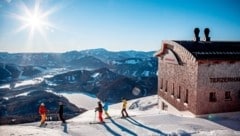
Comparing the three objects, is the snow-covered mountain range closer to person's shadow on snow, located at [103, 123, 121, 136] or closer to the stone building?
the stone building

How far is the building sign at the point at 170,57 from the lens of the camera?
2461 cm

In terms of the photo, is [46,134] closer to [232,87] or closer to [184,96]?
[184,96]

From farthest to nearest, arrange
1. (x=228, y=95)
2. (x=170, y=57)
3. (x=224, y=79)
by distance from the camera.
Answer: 1. (x=170, y=57)
2. (x=228, y=95)
3. (x=224, y=79)

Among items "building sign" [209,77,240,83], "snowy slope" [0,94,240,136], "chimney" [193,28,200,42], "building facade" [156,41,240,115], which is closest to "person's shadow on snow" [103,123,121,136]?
"snowy slope" [0,94,240,136]

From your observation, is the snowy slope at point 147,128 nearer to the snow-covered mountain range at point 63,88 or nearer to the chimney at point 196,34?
the chimney at point 196,34

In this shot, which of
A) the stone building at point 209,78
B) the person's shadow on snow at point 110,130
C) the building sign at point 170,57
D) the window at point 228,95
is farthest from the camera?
the building sign at point 170,57

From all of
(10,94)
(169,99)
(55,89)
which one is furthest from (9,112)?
(169,99)

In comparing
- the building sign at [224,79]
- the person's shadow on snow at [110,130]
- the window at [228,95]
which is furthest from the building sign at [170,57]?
the person's shadow on snow at [110,130]

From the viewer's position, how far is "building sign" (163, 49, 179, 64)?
24.6 metres

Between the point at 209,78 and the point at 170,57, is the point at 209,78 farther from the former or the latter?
the point at 170,57

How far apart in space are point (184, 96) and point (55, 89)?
376 feet

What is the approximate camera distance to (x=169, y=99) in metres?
27.0

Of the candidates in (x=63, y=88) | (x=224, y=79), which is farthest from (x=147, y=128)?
(x=63, y=88)

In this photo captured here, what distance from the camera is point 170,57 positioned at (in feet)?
85.1
